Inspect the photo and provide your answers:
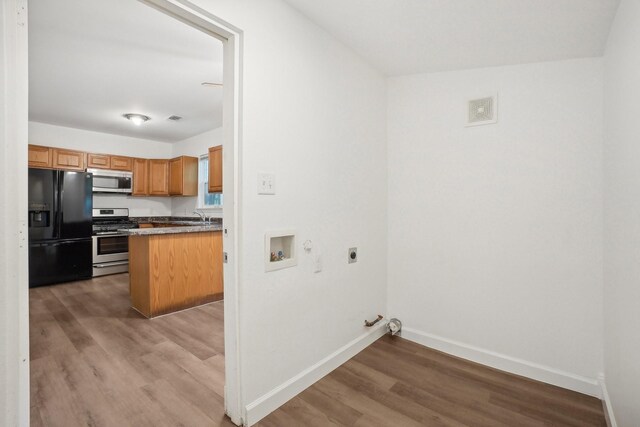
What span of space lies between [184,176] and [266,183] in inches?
168

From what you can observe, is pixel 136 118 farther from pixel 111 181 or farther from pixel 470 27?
pixel 470 27

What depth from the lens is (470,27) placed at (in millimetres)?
1796

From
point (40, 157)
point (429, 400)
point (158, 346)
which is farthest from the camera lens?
point (40, 157)

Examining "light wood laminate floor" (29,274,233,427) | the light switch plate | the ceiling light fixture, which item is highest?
the ceiling light fixture

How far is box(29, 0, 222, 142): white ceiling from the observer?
2070 mm

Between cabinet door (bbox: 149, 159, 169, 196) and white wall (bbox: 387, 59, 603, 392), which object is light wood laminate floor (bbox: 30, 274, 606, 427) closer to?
white wall (bbox: 387, 59, 603, 392)

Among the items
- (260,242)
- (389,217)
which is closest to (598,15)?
(389,217)

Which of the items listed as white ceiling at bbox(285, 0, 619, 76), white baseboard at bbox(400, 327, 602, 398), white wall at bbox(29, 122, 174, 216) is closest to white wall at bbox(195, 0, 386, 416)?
white ceiling at bbox(285, 0, 619, 76)

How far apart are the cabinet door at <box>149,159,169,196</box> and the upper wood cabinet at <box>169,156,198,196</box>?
0.19m

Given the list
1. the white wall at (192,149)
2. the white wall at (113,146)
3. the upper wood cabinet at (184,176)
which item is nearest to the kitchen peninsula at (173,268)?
the white wall at (192,149)

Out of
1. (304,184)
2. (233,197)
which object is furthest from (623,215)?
(233,197)

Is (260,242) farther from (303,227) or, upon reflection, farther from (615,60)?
(615,60)

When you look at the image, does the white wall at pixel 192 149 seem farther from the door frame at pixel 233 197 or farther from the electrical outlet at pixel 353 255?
the door frame at pixel 233 197

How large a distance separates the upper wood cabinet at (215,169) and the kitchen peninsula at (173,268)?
109 cm
